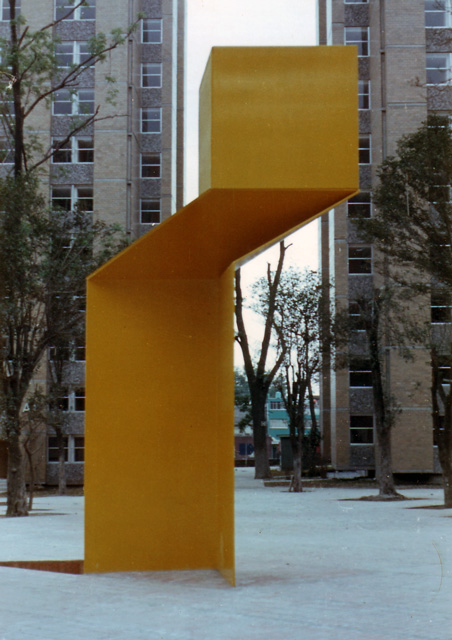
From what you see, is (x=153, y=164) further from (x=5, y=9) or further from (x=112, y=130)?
(x=5, y=9)

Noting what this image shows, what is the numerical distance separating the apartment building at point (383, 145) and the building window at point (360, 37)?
0.16 ft

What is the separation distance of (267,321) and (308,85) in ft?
81.7

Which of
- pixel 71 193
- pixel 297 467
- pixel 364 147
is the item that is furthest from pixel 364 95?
pixel 297 467

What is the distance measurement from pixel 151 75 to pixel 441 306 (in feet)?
81.9

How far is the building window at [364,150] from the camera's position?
4166cm

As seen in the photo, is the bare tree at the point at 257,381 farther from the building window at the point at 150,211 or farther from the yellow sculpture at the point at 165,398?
the yellow sculpture at the point at 165,398

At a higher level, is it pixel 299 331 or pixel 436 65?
pixel 436 65

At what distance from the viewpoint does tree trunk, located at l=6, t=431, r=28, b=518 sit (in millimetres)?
19672

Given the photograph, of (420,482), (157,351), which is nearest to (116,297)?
(157,351)

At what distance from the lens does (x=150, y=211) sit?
45062 mm

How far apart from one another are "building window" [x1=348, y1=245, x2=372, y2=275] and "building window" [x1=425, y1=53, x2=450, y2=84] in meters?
8.07

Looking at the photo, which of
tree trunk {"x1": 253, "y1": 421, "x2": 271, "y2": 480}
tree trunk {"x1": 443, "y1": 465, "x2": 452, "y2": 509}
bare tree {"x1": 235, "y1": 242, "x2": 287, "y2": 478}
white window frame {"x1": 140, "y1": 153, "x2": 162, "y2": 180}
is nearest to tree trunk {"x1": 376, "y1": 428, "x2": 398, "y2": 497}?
tree trunk {"x1": 443, "y1": 465, "x2": 452, "y2": 509}

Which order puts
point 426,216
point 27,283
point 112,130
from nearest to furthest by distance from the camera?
point 27,283 → point 426,216 → point 112,130

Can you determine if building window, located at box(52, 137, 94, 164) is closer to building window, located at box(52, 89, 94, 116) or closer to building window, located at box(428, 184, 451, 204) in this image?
building window, located at box(52, 89, 94, 116)
